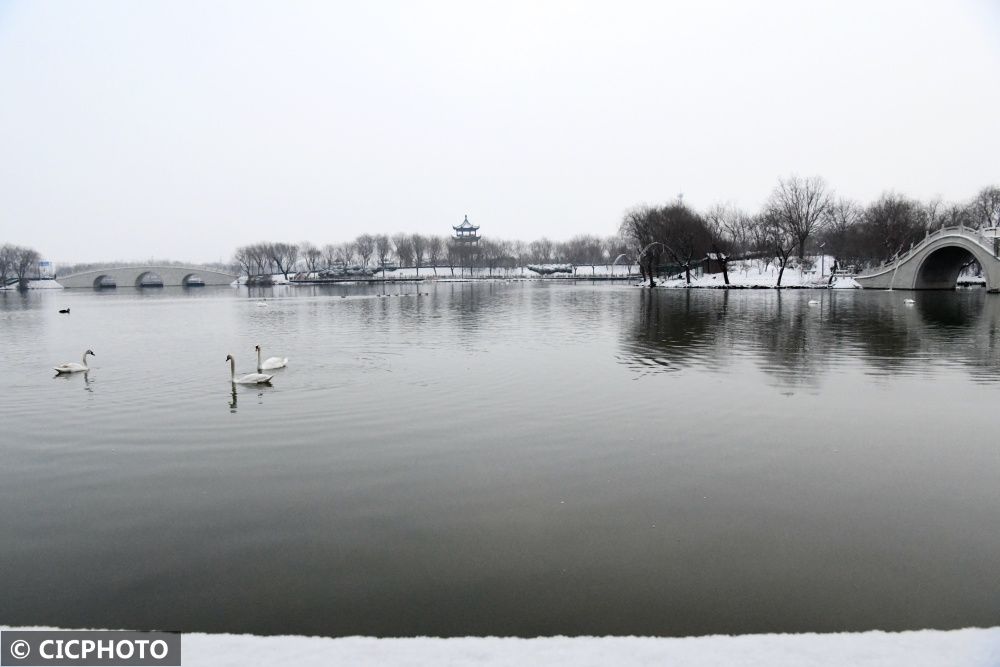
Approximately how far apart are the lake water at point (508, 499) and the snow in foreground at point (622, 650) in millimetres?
458

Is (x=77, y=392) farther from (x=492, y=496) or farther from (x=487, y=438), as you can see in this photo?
(x=492, y=496)

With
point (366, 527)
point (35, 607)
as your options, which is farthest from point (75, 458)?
point (366, 527)

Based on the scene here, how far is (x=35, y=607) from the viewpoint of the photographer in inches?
211

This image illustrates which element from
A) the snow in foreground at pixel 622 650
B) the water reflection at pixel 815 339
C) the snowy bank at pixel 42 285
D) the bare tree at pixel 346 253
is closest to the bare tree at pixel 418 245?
the bare tree at pixel 346 253

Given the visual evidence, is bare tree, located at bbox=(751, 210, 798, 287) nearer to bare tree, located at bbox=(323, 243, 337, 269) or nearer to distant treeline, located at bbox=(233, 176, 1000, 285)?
distant treeline, located at bbox=(233, 176, 1000, 285)

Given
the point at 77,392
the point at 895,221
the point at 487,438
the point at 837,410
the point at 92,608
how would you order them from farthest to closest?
1. the point at 895,221
2. the point at 77,392
3. the point at 837,410
4. the point at 487,438
5. the point at 92,608

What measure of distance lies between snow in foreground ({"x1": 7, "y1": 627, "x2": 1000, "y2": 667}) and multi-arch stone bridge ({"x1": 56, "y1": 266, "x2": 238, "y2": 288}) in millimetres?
135488

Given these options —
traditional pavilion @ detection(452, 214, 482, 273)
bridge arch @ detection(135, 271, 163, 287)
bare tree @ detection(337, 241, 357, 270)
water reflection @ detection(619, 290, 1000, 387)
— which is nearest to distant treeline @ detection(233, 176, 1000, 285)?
water reflection @ detection(619, 290, 1000, 387)

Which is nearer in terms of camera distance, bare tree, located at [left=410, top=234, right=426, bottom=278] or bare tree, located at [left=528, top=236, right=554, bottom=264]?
bare tree, located at [left=410, top=234, right=426, bottom=278]

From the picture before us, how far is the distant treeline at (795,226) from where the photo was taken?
238ft

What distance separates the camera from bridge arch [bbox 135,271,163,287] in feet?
413

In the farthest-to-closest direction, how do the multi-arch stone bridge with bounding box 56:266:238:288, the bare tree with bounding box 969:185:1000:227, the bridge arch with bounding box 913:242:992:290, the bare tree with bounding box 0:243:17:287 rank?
the multi-arch stone bridge with bounding box 56:266:238:288 < the bare tree with bounding box 0:243:17:287 < the bare tree with bounding box 969:185:1000:227 < the bridge arch with bounding box 913:242:992:290

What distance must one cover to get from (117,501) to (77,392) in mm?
8547

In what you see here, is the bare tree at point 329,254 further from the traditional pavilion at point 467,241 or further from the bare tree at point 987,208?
the bare tree at point 987,208
